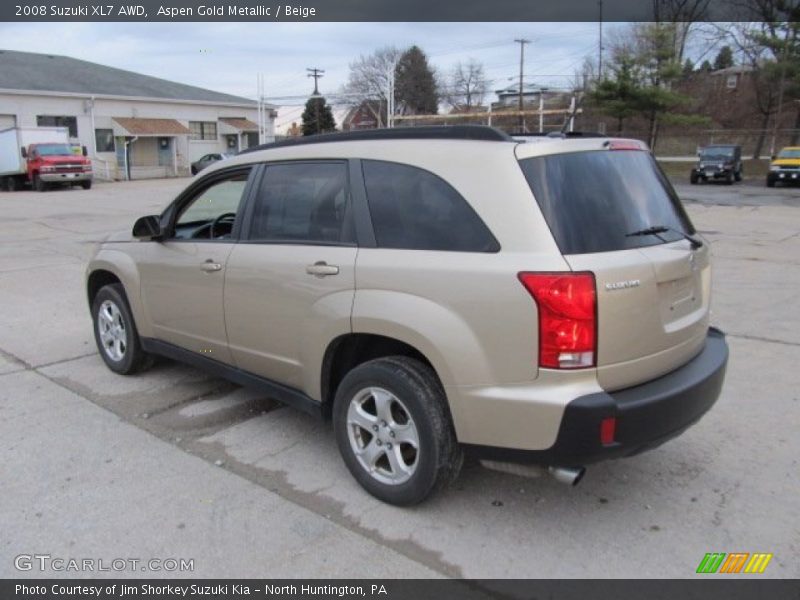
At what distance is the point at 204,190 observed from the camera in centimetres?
454

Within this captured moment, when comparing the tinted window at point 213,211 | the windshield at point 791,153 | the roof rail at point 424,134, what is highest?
the windshield at point 791,153

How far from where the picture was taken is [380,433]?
3.32 meters

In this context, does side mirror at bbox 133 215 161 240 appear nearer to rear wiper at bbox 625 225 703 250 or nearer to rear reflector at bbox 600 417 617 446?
rear wiper at bbox 625 225 703 250

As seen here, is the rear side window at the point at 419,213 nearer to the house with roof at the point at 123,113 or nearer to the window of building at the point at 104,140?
the house with roof at the point at 123,113

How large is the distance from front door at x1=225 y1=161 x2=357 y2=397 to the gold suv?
0.4 inches

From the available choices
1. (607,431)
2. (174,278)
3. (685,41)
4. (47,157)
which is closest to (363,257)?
(607,431)

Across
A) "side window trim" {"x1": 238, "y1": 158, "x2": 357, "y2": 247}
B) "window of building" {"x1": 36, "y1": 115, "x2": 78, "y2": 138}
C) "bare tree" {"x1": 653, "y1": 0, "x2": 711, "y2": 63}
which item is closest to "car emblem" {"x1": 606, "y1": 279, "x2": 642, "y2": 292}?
"side window trim" {"x1": 238, "y1": 158, "x2": 357, "y2": 247}

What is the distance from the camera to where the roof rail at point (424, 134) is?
307 centimetres

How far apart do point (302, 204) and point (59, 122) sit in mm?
43902

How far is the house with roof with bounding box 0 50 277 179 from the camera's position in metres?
40.2

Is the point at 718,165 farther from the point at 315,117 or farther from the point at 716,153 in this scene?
the point at 315,117

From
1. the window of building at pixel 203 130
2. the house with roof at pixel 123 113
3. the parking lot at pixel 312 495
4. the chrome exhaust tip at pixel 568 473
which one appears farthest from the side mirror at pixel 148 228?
the window of building at pixel 203 130

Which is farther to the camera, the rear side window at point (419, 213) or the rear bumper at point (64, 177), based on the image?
the rear bumper at point (64, 177)

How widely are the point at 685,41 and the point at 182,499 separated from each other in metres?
57.4
